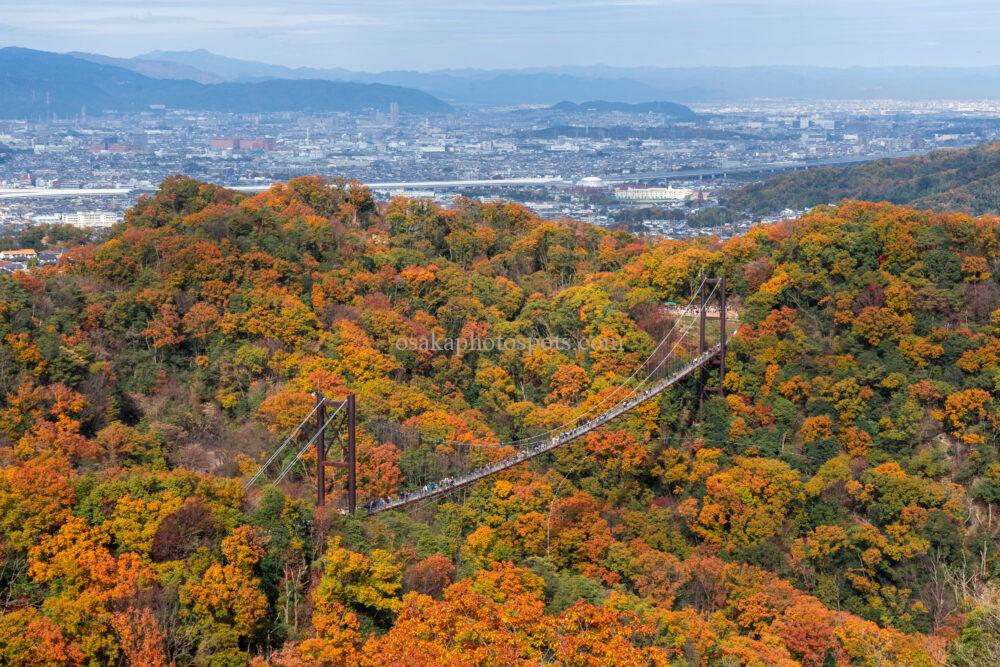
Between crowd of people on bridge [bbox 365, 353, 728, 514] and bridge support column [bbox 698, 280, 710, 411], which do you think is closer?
crowd of people on bridge [bbox 365, 353, 728, 514]

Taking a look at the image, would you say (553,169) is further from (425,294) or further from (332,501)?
(332,501)

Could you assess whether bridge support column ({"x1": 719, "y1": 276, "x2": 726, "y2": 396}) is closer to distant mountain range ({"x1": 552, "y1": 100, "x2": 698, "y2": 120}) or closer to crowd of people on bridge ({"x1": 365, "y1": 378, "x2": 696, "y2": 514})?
crowd of people on bridge ({"x1": 365, "y1": 378, "x2": 696, "y2": 514})

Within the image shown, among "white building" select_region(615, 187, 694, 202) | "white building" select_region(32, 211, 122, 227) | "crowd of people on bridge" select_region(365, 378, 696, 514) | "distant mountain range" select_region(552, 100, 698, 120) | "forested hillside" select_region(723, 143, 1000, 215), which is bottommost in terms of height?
"crowd of people on bridge" select_region(365, 378, 696, 514)

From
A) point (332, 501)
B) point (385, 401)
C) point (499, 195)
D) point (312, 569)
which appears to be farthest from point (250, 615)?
point (499, 195)

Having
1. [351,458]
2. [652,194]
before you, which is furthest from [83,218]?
[351,458]

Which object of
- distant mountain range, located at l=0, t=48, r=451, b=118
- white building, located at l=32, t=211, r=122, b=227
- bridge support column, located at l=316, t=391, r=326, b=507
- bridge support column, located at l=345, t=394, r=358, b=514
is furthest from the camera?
distant mountain range, located at l=0, t=48, r=451, b=118

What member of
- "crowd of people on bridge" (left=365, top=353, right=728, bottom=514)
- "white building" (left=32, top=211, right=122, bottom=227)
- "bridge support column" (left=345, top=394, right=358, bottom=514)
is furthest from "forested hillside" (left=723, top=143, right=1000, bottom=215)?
"bridge support column" (left=345, top=394, right=358, bottom=514)

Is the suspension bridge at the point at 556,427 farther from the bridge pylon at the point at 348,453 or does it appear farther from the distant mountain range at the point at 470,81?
the distant mountain range at the point at 470,81

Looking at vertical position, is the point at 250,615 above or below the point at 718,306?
below
